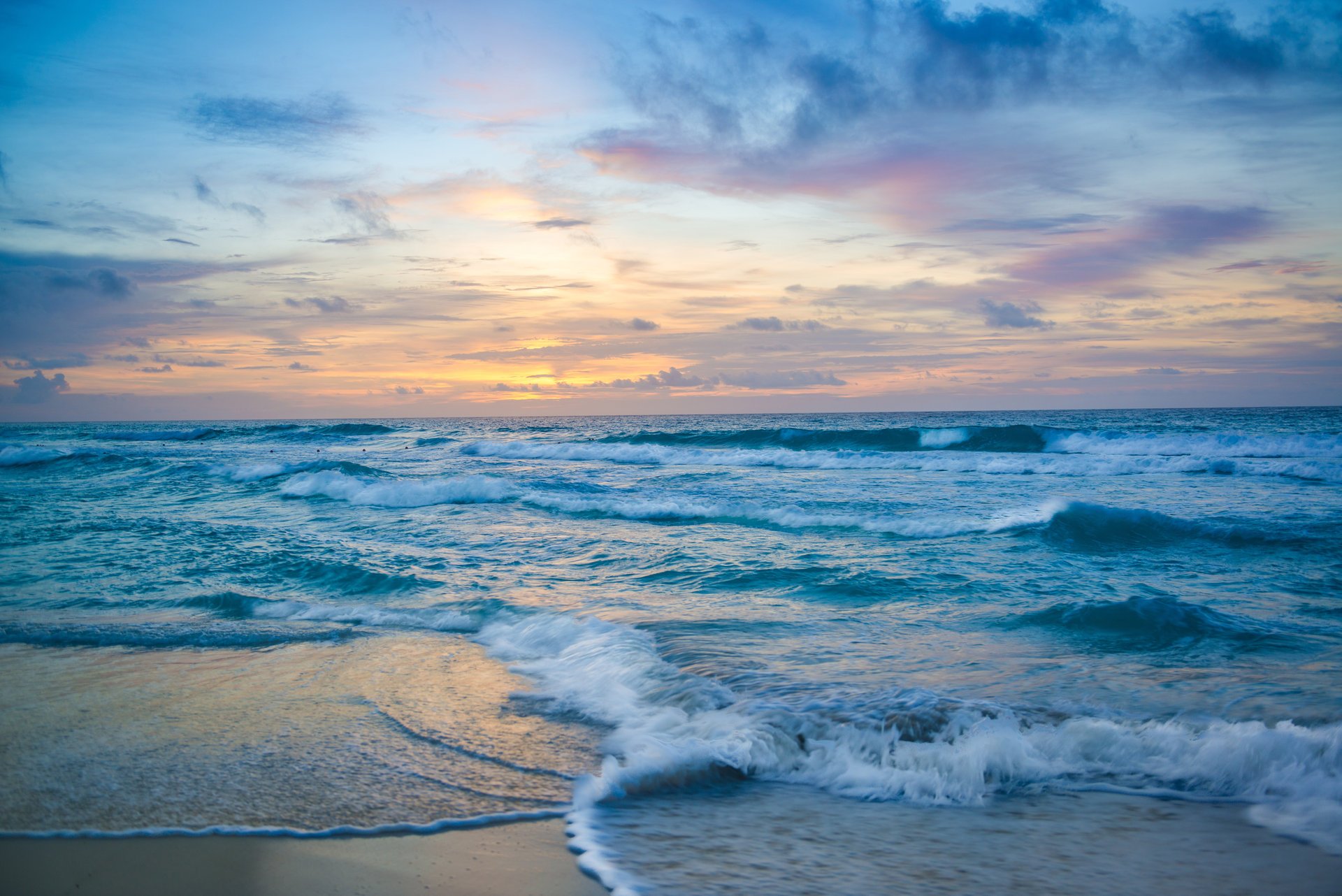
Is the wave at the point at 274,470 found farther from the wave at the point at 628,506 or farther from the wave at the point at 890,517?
the wave at the point at 890,517

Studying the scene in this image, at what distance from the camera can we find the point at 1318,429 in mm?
39250

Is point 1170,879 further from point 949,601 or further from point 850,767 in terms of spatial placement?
point 949,601

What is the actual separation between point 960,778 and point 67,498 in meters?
21.6

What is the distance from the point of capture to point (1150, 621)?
7016 mm

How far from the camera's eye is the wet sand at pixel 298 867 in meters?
3.10

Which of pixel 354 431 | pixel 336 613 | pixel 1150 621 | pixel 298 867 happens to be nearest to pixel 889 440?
pixel 1150 621

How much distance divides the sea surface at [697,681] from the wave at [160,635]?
0.13ft

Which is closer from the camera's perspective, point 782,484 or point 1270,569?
point 1270,569

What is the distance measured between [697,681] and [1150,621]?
4.50m

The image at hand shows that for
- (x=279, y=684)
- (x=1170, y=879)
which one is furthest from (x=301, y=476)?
(x=1170, y=879)

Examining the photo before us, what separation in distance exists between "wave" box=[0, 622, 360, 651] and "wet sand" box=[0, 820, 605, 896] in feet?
12.0

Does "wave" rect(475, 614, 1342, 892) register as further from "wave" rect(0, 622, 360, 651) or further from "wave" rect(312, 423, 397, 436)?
"wave" rect(312, 423, 397, 436)

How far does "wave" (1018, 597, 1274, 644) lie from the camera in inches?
266

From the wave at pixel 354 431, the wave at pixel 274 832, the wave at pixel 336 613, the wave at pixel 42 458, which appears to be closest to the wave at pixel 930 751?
the wave at pixel 274 832
